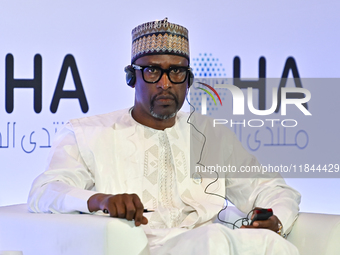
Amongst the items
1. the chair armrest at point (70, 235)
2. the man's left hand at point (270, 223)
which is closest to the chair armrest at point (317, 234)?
the man's left hand at point (270, 223)

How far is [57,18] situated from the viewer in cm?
443

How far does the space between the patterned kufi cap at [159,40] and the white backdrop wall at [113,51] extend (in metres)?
1.35

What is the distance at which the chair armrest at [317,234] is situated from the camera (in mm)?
2547

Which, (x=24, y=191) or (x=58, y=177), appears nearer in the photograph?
(x=58, y=177)

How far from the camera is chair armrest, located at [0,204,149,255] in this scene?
2.14m

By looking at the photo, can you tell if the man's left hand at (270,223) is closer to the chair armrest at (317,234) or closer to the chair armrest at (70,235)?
the chair armrest at (317,234)

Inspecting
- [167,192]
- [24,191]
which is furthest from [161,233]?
[24,191]

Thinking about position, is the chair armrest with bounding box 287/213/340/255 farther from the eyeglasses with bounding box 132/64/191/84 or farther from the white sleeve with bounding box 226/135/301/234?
the eyeglasses with bounding box 132/64/191/84

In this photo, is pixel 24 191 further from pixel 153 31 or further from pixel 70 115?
pixel 153 31

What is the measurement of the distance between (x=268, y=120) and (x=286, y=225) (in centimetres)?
188

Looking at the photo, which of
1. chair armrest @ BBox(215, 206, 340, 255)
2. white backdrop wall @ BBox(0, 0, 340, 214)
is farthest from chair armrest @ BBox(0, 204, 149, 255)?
white backdrop wall @ BBox(0, 0, 340, 214)

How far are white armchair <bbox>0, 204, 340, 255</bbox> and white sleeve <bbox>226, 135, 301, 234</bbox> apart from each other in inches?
9.8

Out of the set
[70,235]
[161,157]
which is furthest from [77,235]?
[161,157]

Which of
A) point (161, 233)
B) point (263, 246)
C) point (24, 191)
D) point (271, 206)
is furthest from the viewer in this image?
point (24, 191)
